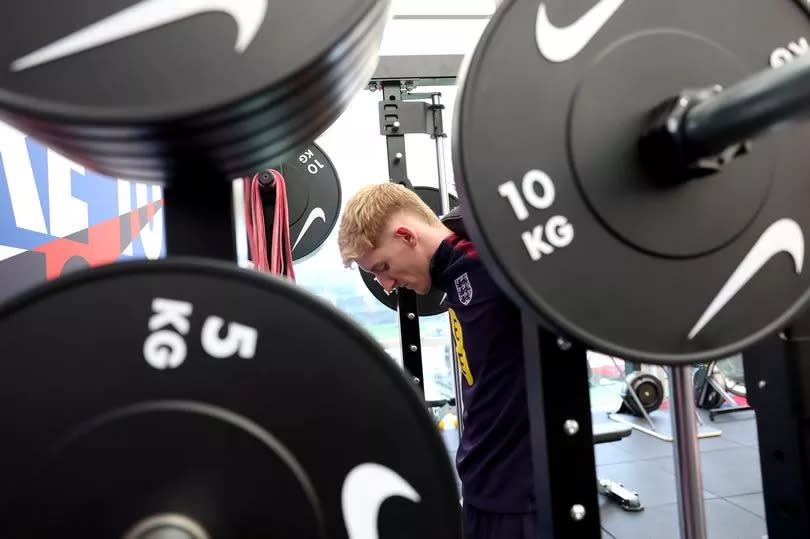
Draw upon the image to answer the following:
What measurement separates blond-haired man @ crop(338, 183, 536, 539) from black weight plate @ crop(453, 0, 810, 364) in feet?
1.94

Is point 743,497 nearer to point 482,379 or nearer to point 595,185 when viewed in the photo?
point 482,379

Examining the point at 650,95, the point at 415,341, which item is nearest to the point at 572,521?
the point at 650,95

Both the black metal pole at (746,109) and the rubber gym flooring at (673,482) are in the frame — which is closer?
the black metal pole at (746,109)

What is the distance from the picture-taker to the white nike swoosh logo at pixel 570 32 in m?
0.48

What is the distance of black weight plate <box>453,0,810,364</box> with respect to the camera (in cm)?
47

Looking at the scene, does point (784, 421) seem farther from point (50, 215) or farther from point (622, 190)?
point (50, 215)

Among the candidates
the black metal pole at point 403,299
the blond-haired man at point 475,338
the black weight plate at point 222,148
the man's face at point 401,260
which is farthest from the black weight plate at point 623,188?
the black metal pole at point 403,299

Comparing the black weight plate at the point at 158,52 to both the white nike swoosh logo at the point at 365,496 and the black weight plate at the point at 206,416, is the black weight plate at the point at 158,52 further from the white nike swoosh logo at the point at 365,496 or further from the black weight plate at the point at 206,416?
the white nike swoosh logo at the point at 365,496

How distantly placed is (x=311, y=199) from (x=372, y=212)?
1.08m

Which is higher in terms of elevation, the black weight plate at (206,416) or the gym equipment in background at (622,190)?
the gym equipment in background at (622,190)

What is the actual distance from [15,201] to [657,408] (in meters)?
4.23

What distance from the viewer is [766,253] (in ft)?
1.71

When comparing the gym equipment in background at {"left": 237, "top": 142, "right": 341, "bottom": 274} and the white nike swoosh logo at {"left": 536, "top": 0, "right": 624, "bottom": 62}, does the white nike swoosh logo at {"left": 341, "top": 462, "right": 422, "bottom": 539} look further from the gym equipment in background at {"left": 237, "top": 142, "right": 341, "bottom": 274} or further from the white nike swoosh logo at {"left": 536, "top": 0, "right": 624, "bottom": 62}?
the gym equipment in background at {"left": 237, "top": 142, "right": 341, "bottom": 274}

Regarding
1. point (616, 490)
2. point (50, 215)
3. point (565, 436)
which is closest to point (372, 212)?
point (50, 215)
